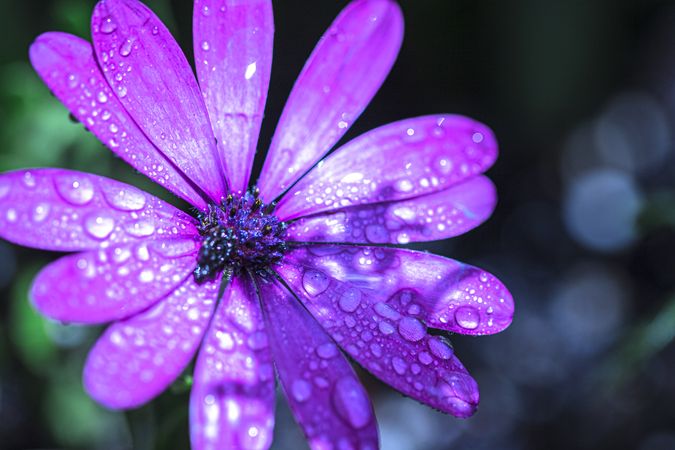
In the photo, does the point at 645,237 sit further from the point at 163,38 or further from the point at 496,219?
the point at 163,38

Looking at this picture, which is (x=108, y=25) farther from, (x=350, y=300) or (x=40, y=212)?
(x=350, y=300)

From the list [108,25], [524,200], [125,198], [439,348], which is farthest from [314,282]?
[524,200]

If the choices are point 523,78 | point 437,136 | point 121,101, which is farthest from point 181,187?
point 523,78

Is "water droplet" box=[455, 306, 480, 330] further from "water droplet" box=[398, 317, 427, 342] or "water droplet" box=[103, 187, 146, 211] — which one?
"water droplet" box=[103, 187, 146, 211]

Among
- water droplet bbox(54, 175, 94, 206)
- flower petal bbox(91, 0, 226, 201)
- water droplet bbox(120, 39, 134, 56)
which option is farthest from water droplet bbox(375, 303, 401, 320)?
water droplet bbox(120, 39, 134, 56)

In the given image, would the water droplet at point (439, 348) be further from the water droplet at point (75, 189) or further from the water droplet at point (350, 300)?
the water droplet at point (75, 189)

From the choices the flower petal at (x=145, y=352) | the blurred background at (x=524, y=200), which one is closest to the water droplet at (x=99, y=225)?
the flower petal at (x=145, y=352)

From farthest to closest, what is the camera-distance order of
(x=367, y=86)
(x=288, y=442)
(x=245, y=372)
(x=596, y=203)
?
(x=596, y=203)
(x=288, y=442)
(x=367, y=86)
(x=245, y=372)
